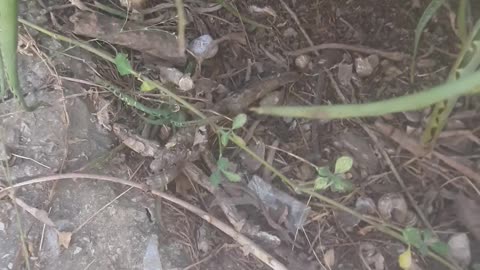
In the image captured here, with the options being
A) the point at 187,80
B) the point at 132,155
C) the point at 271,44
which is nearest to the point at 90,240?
the point at 132,155

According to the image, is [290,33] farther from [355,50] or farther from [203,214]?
[203,214]

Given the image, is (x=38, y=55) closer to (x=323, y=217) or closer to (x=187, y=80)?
(x=187, y=80)

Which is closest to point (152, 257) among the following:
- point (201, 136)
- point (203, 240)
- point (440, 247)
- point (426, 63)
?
point (203, 240)

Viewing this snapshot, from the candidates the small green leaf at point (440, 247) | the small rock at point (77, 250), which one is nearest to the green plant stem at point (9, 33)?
the small rock at point (77, 250)

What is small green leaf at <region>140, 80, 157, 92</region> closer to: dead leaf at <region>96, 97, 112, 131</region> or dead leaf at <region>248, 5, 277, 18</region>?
dead leaf at <region>96, 97, 112, 131</region>

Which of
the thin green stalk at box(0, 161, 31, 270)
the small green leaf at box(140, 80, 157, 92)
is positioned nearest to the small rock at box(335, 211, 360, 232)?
the small green leaf at box(140, 80, 157, 92)

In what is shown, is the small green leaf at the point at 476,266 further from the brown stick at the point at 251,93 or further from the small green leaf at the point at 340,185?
the brown stick at the point at 251,93
